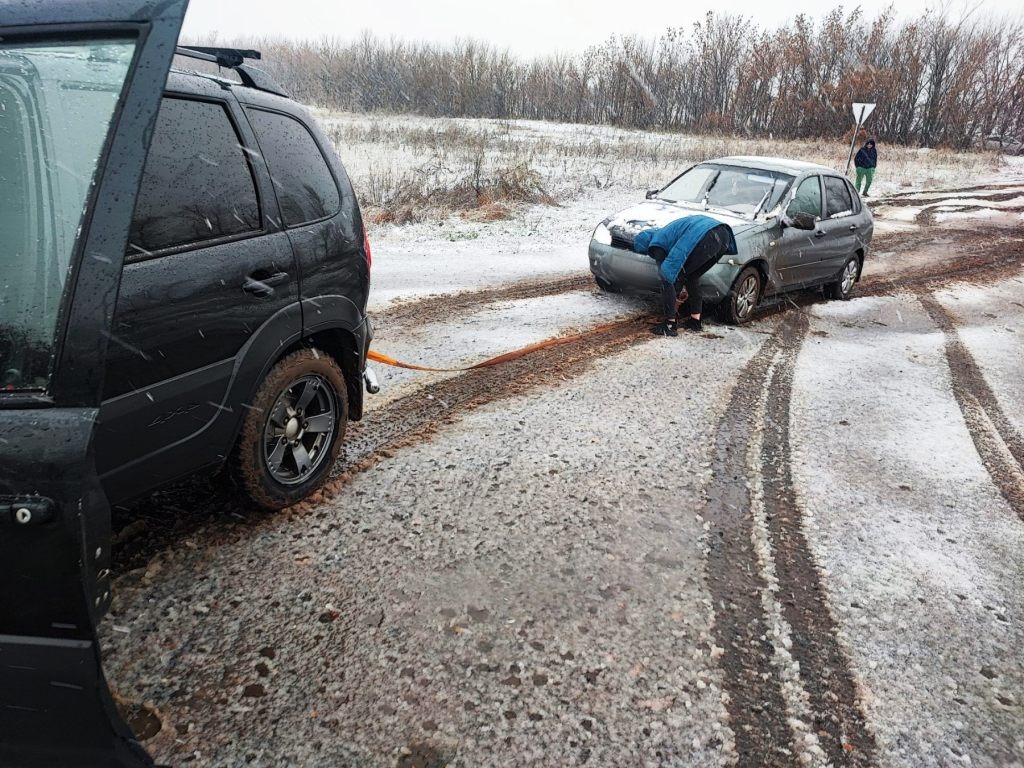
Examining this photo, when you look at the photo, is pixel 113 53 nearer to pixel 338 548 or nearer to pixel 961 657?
pixel 338 548

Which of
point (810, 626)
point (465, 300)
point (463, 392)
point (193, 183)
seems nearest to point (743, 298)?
point (465, 300)

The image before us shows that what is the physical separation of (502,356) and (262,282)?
10.3 ft

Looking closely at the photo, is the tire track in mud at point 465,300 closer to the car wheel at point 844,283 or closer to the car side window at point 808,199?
the car side window at point 808,199

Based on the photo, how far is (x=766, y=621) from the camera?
9.15ft

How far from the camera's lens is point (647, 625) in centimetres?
273

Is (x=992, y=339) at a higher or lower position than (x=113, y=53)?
lower

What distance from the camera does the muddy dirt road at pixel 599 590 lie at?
2238 millimetres

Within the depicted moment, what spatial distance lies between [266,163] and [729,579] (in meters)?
2.87

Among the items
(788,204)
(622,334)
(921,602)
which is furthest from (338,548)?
(788,204)

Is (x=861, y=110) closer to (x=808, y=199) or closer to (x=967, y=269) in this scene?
(x=967, y=269)

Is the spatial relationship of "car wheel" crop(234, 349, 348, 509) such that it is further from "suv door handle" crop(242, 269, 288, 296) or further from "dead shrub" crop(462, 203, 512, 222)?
"dead shrub" crop(462, 203, 512, 222)

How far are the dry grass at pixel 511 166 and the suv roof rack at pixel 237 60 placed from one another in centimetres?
931

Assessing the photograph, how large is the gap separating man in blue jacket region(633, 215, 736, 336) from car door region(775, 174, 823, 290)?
127 centimetres

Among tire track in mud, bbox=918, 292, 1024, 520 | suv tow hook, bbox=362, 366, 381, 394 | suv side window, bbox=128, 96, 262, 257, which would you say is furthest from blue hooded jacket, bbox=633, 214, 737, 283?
suv side window, bbox=128, 96, 262, 257
